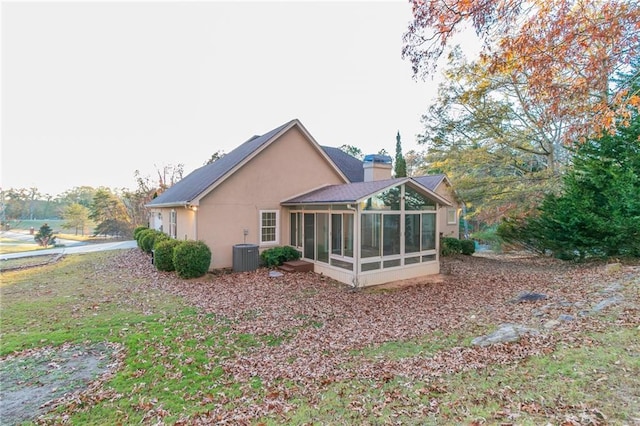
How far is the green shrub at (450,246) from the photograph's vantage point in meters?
17.2

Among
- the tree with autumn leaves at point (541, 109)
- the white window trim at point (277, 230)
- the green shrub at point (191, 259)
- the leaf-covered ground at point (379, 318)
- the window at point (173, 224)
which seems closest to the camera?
the leaf-covered ground at point (379, 318)

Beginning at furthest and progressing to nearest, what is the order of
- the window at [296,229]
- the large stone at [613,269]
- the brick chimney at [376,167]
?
the brick chimney at [376,167] < the window at [296,229] < the large stone at [613,269]

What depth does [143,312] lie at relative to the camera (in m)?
7.35

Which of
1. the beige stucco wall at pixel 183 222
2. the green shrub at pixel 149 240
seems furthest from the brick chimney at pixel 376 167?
the green shrub at pixel 149 240

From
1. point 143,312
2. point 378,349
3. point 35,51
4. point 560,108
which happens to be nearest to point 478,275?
point 560,108

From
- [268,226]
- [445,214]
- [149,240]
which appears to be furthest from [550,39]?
[149,240]

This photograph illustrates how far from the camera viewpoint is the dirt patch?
382 centimetres

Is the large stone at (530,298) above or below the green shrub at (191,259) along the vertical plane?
below

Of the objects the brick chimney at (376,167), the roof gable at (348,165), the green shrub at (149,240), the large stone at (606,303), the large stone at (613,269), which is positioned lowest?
the large stone at (606,303)

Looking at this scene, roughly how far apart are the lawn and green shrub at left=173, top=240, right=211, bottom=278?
1.04 metres

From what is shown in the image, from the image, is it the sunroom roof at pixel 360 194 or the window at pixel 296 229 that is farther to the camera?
the window at pixel 296 229

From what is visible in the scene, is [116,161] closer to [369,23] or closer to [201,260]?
[201,260]

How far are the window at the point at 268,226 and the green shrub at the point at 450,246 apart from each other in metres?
9.52

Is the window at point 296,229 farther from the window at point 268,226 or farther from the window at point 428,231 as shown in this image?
the window at point 428,231
